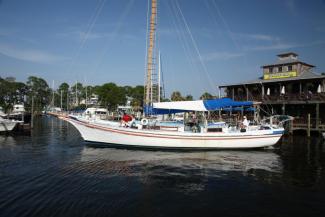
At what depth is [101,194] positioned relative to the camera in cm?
958

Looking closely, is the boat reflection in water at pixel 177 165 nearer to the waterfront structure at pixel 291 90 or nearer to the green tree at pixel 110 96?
the waterfront structure at pixel 291 90

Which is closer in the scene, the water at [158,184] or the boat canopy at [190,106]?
the water at [158,184]

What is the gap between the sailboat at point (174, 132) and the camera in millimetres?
18938

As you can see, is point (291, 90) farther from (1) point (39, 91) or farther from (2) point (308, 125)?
(1) point (39, 91)

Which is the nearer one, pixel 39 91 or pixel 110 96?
pixel 110 96

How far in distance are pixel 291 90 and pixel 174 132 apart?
24.1 m

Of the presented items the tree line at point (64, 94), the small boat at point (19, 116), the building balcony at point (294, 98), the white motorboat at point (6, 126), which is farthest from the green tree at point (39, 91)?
the building balcony at point (294, 98)

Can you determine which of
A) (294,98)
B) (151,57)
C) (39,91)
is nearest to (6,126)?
(151,57)

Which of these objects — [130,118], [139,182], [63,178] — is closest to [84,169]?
[63,178]

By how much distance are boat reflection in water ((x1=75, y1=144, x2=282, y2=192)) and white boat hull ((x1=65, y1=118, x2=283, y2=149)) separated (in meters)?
0.70

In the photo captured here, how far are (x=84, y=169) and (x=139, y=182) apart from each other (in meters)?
3.46

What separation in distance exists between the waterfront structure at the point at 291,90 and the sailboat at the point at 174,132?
11201 mm

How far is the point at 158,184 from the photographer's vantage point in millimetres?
11031

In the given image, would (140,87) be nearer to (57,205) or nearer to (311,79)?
(311,79)
